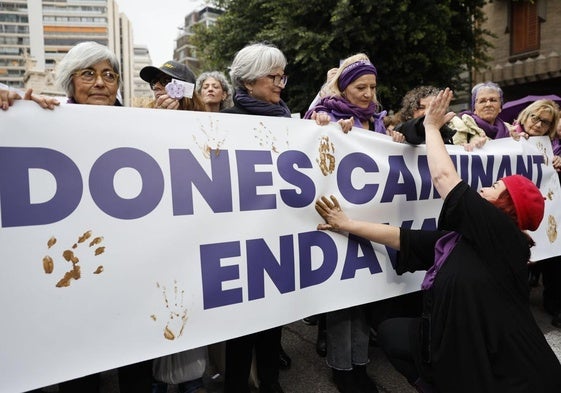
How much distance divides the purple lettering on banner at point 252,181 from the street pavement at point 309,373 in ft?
3.91

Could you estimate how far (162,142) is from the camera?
1751 mm

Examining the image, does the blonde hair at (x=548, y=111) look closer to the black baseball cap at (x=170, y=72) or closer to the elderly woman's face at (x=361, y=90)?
the elderly woman's face at (x=361, y=90)

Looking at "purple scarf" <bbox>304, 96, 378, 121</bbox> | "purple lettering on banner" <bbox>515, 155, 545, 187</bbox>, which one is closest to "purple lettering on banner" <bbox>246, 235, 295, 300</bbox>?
"purple scarf" <bbox>304, 96, 378, 121</bbox>

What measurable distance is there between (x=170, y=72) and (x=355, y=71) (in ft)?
3.80

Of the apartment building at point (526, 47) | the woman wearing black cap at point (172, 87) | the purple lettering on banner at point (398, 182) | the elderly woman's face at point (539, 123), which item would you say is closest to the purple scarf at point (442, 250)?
the purple lettering on banner at point (398, 182)

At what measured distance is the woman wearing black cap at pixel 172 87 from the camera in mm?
2240

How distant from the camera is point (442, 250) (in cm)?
188

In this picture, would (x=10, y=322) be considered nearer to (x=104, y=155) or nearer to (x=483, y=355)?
(x=104, y=155)

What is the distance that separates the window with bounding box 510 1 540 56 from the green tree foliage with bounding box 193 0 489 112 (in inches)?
176

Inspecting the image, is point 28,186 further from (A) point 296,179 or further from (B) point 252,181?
(A) point 296,179

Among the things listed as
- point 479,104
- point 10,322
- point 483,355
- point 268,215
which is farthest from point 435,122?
point 10,322

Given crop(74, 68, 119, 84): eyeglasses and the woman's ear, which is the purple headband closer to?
the woman's ear

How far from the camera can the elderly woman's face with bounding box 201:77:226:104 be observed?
3.26 metres

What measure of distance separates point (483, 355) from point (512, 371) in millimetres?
127
